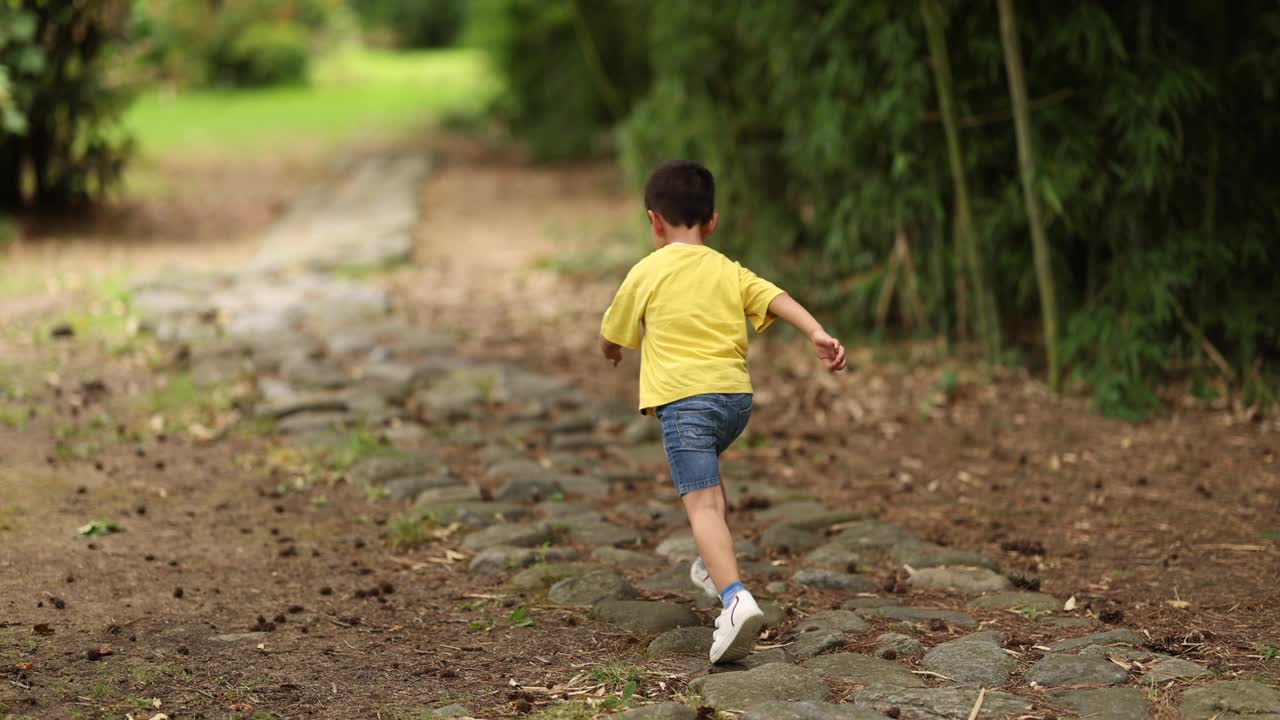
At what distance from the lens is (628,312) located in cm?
321

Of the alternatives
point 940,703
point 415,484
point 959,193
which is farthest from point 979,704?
point 959,193

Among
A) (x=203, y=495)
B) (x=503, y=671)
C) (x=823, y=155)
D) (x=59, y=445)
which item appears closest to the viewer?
(x=503, y=671)

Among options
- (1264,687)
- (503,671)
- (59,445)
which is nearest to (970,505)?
(1264,687)

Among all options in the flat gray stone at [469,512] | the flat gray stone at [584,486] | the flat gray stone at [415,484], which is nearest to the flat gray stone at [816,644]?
the flat gray stone at [469,512]

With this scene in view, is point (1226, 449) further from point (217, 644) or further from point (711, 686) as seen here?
point (217, 644)

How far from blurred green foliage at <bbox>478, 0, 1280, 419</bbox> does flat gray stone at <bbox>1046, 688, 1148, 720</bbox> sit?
2537 mm

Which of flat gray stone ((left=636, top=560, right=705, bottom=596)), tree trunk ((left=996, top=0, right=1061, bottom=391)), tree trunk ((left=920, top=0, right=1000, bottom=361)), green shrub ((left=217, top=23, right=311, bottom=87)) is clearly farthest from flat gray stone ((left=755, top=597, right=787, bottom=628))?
green shrub ((left=217, top=23, right=311, bottom=87))

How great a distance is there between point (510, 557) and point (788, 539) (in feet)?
2.83

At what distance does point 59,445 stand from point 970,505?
3.19 metres

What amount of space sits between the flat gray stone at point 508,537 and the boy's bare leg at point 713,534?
89cm

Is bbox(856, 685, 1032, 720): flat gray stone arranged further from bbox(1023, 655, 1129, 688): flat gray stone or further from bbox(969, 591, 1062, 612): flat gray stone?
bbox(969, 591, 1062, 612): flat gray stone

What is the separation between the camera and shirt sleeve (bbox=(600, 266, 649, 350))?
3184 mm

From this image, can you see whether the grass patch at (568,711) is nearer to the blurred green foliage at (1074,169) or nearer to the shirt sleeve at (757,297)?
the shirt sleeve at (757,297)

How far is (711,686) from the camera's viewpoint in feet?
9.22
